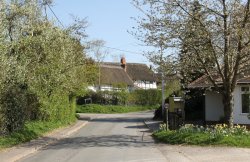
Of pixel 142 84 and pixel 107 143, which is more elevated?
pixel 142 84

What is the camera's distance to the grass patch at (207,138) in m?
19.6

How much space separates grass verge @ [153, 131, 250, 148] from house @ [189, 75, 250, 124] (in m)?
6.45

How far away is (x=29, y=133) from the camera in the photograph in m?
24.0

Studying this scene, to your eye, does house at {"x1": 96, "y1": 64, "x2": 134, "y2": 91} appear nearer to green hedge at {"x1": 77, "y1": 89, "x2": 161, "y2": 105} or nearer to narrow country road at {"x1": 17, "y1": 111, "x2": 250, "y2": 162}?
green hedge at {"x1": 77, "y1": 89, "x2": 161, "y2": 105}

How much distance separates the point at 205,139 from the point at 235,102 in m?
11.1

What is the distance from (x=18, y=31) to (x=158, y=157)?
12.7 meters

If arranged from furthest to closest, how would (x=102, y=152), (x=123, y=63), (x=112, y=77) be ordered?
(x=123, y=63), (x=112, y=77), (x=102, y=152)

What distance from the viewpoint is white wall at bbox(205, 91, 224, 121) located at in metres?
32.9

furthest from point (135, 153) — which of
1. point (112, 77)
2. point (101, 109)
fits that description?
point (112, 77)

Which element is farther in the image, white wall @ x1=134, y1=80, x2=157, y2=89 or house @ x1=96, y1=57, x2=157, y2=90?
white wall @ x1=134, y1=80, x2=157, y2=89

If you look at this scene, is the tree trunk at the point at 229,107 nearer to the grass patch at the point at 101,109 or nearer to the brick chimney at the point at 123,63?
the grass patch at the point at 101,109

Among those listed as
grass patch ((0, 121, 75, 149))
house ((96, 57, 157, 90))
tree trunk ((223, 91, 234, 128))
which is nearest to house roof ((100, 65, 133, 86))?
house ((96, 57, 157, 90))

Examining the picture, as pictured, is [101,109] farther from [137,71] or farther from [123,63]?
[137,71]

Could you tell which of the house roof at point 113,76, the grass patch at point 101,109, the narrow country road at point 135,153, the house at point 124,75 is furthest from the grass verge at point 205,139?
the house roof at point 113,76
